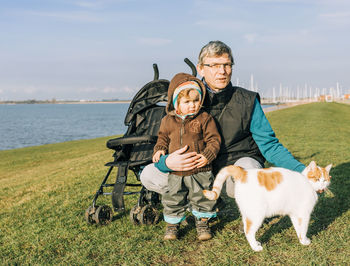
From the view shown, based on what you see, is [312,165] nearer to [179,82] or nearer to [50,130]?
[179,82]

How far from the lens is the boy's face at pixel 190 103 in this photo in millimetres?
3133

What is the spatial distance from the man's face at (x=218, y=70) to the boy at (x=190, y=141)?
269 millimetres

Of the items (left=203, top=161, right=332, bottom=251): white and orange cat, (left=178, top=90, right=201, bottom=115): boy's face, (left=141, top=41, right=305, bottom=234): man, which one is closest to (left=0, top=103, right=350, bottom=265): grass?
(left=203, top=161, right=332, bottom=251): white and orange cat

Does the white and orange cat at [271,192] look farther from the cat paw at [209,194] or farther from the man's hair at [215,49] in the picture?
the man's hair at [215,49]

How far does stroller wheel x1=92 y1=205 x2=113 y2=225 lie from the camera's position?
391 cm

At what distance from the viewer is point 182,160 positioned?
9.77 ft

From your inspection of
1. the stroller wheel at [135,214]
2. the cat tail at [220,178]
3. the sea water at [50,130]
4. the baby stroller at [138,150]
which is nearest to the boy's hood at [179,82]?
the baby stroller at [138,150]

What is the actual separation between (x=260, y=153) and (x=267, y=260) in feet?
3.99

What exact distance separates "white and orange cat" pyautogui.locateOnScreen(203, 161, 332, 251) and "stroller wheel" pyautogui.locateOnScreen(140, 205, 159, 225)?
4.20ft

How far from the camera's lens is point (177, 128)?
3.18 m

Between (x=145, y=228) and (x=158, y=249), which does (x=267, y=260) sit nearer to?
(x=158, y=249)

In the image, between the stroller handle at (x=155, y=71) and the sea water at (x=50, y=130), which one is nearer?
the stroller handle at (x=155, y=71)

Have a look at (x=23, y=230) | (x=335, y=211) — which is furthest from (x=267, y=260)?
(x=23, y=230)

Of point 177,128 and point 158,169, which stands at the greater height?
point 177,128
